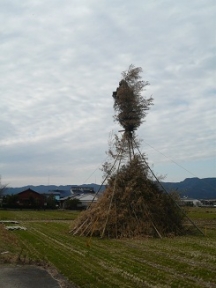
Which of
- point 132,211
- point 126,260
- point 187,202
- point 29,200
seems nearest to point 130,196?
point 132,211

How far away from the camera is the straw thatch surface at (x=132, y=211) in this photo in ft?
A: 68.3

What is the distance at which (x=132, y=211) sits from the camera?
21531 mm

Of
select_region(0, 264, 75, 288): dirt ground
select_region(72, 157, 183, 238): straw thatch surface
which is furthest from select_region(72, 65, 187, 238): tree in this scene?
select_region(0, 264, 75, 288): dirt ground

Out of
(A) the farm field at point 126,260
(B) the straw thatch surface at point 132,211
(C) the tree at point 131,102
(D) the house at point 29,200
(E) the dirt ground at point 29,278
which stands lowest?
(E) the dirt ground at point 29,278

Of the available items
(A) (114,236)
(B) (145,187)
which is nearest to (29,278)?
(A) (114,236)

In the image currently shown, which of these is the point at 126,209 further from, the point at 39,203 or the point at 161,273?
the point at 39,203

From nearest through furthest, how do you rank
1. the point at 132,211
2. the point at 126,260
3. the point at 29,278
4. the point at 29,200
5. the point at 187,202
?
the point at 29,278, the point at 126,260, the point at 132,211, the point at 187,202, the point at 29,200

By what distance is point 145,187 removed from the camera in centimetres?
2264

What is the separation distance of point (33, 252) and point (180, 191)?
11583mm

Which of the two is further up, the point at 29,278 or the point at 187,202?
the point at 187,202

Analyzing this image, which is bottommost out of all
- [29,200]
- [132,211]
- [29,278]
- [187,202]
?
[29,278]

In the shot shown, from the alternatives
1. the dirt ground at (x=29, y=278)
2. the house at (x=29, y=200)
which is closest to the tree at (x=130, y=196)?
the dirt ground at (x=29, y=278)

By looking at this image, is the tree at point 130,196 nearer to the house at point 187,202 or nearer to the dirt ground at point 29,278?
the house at point 187,202

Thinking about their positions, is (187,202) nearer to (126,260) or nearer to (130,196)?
(130,196)
